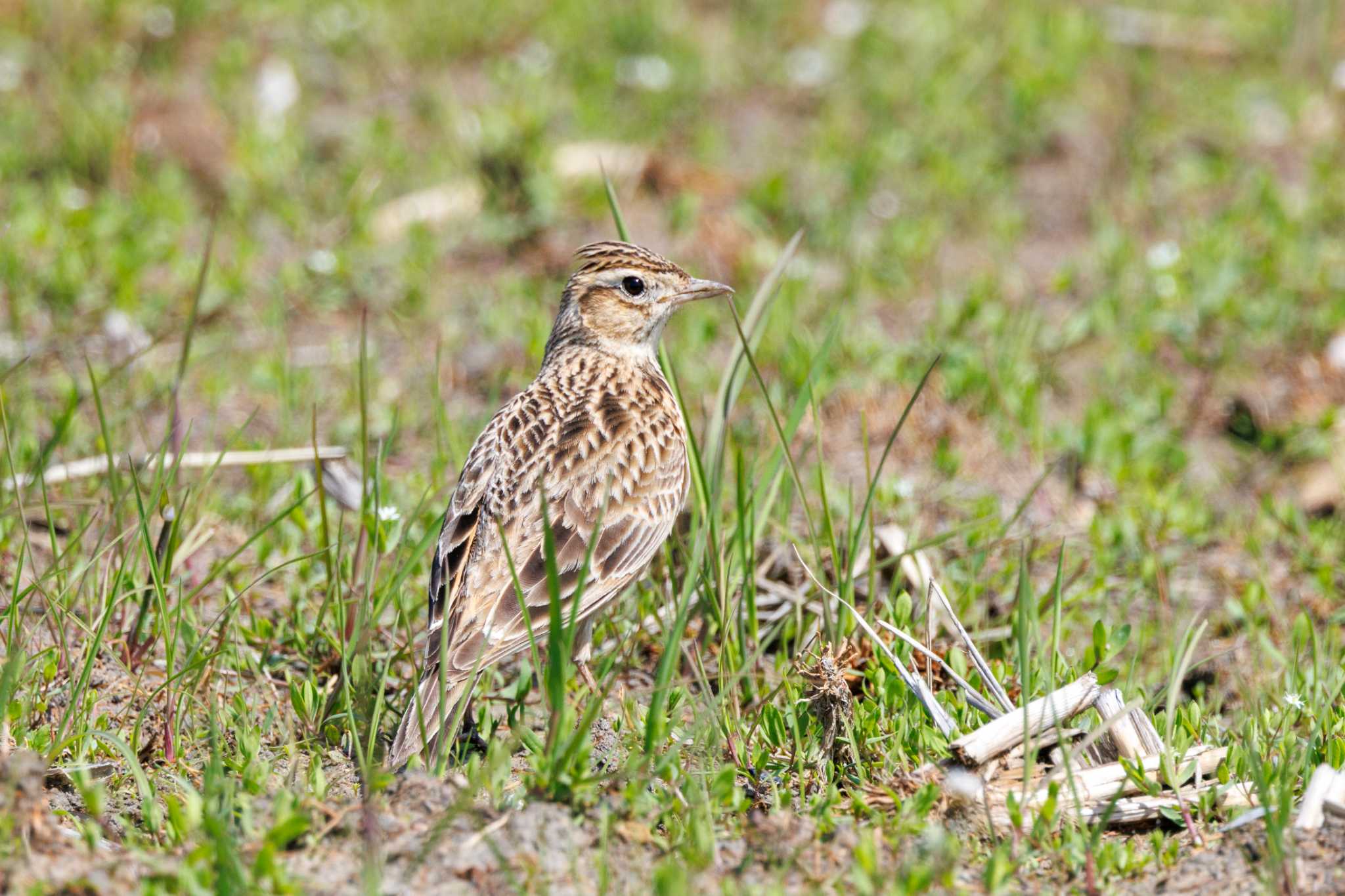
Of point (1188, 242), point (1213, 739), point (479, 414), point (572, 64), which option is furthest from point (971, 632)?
point (572, 64)

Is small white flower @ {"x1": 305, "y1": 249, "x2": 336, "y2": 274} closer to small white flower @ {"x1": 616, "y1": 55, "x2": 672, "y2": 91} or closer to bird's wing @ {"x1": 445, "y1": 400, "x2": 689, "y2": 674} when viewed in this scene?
small white flower @ {"x1": 616, "y1": 55, "x2": 672, "y2": 91}

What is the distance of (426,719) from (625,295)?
1.91 m

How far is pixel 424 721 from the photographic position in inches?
163

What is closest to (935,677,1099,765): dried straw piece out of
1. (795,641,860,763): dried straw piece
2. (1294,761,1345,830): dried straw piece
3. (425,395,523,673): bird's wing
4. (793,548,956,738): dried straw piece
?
(793,548,956,738): dried straw piece

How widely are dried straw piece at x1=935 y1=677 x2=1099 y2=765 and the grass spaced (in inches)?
8.1

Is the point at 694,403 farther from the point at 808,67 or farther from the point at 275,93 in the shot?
the point at 808,67

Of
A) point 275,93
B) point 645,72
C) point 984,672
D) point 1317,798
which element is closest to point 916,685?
point 984,672

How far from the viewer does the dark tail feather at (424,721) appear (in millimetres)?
4125

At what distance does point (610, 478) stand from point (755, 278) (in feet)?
10.5

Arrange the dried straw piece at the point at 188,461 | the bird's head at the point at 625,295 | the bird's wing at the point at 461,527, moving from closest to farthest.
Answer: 1. the bird's wing at the point at 461,527
2. the dried straw piece at the point at 188,461
3. the bird's head at the point at 625,295

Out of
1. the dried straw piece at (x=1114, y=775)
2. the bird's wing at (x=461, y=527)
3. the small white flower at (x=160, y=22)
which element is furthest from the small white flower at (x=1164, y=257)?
the small white flower at (x=160, y=22)

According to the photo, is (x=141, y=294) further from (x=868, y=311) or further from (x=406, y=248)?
(x=868, y=311)

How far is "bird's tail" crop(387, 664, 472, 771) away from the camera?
412 centimetres

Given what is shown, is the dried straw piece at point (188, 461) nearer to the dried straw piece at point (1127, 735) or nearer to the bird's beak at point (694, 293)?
the bird's beak at point (694, 293)
